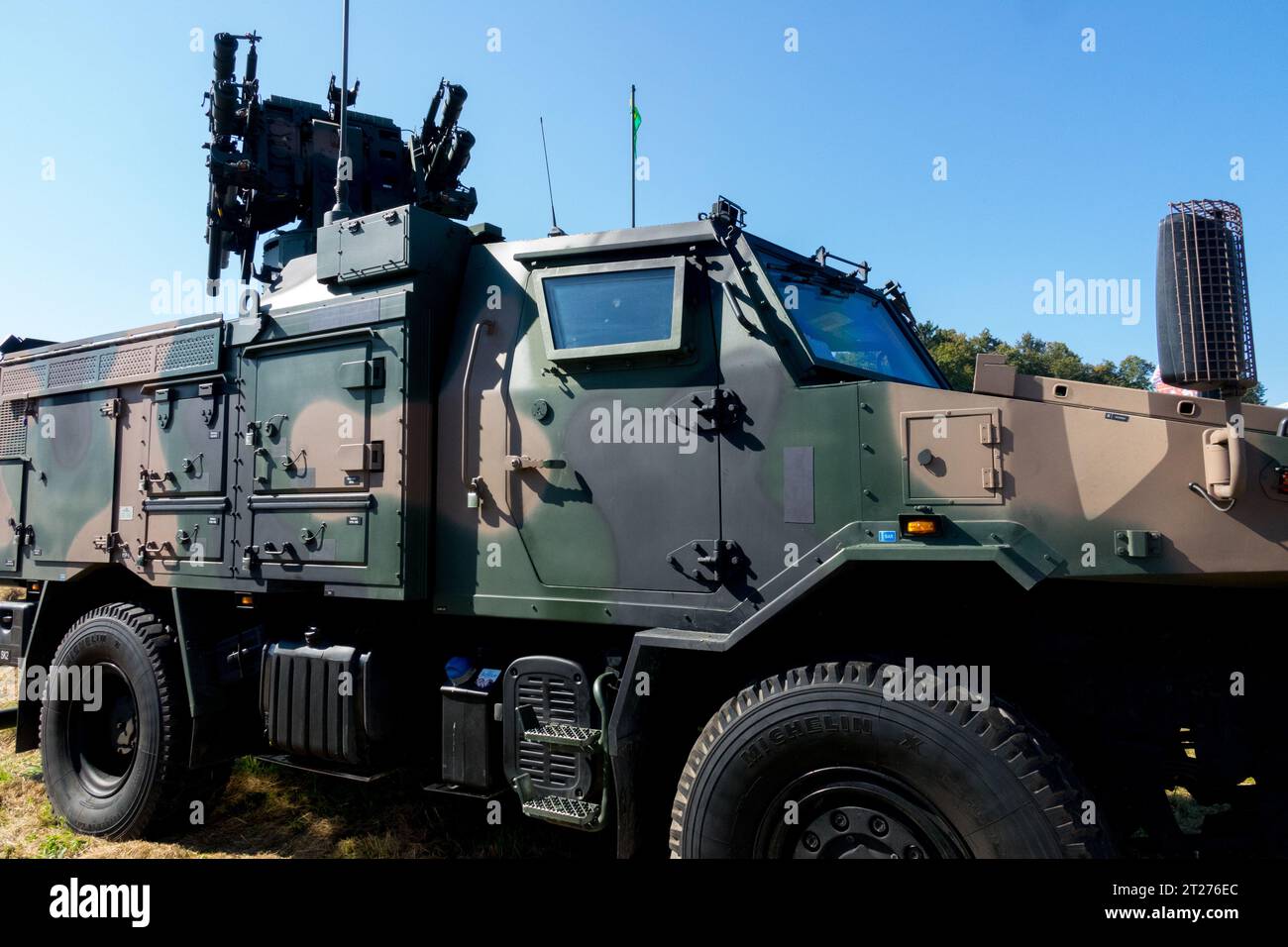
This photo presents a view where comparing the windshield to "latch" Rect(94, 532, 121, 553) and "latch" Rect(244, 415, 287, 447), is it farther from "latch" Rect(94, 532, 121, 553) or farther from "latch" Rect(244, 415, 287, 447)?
"latch" Rect(94, 532, 121, 553)

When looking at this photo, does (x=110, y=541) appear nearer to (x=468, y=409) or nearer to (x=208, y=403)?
(x=208, y=403)

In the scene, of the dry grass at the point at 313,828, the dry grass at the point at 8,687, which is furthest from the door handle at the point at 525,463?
the dry grass at the point at 8,687

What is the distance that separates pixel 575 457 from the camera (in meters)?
4.05

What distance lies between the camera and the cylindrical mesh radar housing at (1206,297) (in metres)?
2.64

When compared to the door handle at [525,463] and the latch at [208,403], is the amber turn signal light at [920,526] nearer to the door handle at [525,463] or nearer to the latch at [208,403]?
the door handle at [525,463]

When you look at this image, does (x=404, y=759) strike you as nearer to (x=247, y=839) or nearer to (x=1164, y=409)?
(x=247, y=839)

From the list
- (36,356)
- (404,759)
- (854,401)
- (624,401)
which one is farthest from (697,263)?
(36,356)

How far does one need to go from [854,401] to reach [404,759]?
10.2ft

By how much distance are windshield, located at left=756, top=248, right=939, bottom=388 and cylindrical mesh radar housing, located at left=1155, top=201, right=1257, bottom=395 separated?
1301mm

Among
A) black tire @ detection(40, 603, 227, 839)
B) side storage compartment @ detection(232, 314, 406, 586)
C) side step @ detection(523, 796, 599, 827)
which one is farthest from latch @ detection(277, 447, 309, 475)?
side step @ detection(523, 796, 599, 827)

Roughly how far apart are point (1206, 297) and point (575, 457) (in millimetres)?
2442

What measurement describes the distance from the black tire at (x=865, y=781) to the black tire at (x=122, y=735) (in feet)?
11.1

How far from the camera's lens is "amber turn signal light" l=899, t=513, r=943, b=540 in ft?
10.5

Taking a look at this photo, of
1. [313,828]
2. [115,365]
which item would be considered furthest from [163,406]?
[313,828]
